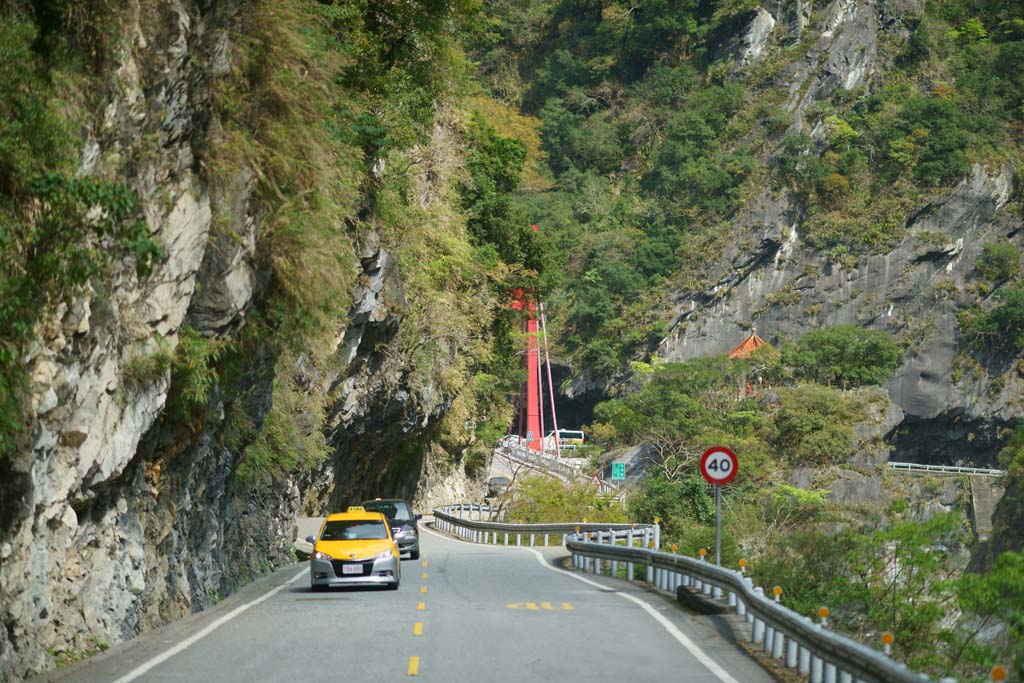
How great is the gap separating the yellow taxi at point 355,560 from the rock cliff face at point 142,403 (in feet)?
5.74

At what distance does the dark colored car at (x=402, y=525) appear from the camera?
3117cm

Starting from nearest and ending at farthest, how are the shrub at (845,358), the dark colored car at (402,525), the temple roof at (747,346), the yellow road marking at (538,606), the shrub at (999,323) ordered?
the yellow road marking at (538,606) < the dark colored car at (402,525) < the shrub at (845,358) < the shrub at (999,323) < the temple roof at (747,346)

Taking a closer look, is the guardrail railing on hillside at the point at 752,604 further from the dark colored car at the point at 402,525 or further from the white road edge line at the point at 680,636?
the dark colored car at the point at 402,525

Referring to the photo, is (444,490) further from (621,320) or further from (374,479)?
(621,320)

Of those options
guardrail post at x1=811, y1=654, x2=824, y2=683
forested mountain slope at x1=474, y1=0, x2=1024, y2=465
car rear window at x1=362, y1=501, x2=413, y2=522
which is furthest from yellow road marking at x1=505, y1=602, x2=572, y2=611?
forested mountain slope at x1=474, y1=0, x2=1024, y2=465

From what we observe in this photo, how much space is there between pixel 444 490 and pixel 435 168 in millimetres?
25996

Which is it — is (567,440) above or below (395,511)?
above

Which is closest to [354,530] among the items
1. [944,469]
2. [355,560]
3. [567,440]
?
[355,560]

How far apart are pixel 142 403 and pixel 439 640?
15.7 ft

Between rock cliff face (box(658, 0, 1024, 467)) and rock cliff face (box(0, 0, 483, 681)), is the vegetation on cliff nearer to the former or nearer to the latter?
rock cliff face (box(658, 0, 1024, 467))

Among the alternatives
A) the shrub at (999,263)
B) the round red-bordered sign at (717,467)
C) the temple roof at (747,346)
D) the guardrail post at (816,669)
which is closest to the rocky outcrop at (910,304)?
the shrub at (999,263)

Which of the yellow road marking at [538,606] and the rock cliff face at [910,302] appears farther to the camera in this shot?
the rock cliff face at [910,302]

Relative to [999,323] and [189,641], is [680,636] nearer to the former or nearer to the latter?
[189,641]

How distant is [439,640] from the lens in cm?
1459
